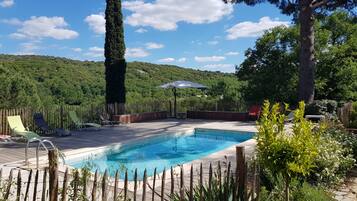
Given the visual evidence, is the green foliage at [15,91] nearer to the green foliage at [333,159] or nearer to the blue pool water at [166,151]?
the blue pool water at [166,151]

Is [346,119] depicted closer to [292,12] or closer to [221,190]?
[221,190]

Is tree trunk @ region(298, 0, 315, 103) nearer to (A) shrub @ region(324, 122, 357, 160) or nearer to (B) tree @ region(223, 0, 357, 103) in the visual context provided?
(B) tree @ region(223, 0, 357, 103)

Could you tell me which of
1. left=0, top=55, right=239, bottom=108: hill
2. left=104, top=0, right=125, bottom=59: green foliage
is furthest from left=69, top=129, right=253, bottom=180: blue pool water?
left=0, top=55, right=239, bottom=108: hill

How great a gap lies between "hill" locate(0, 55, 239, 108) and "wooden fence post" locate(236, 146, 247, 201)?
785 inches

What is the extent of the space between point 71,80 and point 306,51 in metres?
21.7

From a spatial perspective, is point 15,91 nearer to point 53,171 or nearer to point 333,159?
point 333,159

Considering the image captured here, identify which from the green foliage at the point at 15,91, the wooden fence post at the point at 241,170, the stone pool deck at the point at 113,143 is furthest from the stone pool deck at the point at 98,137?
the green foliage at the point at 15,91

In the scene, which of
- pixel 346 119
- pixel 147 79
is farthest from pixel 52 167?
pixel 147 79

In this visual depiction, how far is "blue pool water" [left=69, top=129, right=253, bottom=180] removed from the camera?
10.7 metres

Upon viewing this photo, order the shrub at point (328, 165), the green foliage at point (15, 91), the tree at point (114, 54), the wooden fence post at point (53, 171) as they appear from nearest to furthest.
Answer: the wooden fence post at point (53, 171), the shrub at point (328, 165), the tree at point (114, 54), the green foliage at point (15, 91)

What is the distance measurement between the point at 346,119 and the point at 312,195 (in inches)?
256

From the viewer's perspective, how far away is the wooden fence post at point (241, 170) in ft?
12.8

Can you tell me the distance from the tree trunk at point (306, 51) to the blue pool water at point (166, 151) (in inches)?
202

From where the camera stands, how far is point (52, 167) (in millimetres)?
3453
